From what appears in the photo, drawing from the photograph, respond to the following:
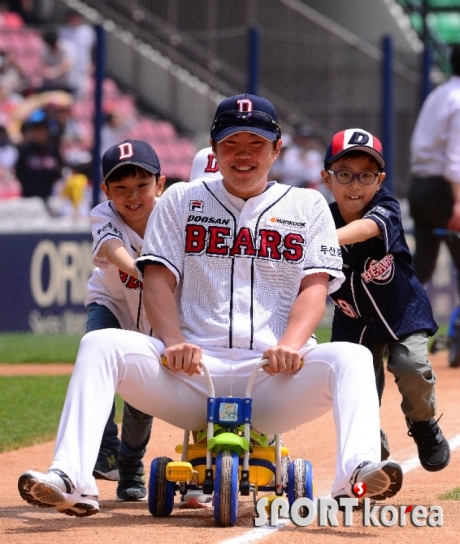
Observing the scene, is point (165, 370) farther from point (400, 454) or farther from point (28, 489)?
point (400, 454)

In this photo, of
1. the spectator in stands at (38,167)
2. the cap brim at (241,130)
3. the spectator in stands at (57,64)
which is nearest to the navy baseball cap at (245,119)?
the cap brim at (241,130)

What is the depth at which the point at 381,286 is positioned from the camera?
555 cm

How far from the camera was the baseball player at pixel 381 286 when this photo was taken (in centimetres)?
541

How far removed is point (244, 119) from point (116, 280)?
1268mm

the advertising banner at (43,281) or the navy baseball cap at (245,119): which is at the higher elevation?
the advertising banner at (43,281)

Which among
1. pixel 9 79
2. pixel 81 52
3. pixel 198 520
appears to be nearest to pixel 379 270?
pixel 198 520

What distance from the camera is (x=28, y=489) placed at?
4125 millimetres

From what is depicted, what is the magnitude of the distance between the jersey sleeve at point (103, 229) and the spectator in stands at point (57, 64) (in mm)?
10364

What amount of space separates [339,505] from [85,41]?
12.2m

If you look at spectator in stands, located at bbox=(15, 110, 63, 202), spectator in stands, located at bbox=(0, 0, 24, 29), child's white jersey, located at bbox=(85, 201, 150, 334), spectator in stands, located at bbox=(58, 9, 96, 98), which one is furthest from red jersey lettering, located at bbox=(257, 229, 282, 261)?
spectator in stands, located at bbox=(0, 0, 24, 29)

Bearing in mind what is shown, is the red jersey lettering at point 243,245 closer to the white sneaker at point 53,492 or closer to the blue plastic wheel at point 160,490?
the blue plastic wheel at point 160,490

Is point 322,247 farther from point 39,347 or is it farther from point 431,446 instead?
point 39,347

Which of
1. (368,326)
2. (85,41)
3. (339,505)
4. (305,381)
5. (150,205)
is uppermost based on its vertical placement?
(85,41)

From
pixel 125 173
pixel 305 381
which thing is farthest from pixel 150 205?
pixel 305 381
